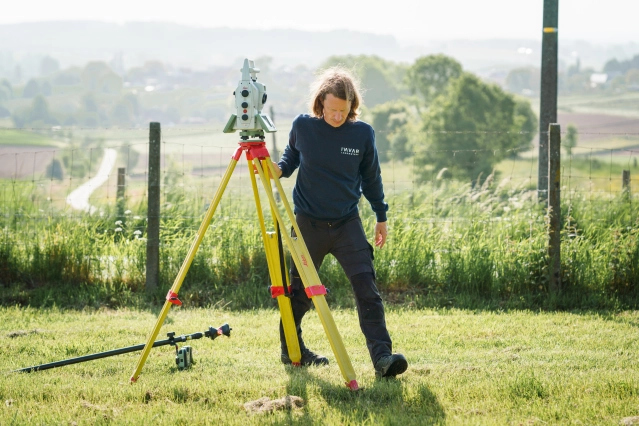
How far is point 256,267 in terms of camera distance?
7.84 meters

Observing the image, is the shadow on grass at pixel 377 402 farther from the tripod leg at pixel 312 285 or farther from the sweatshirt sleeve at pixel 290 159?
the sweatshirt sleeve at pixel 290 159

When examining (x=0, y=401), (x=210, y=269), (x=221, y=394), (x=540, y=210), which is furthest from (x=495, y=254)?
(x=0, y=401)

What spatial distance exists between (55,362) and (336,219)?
206 centimetres

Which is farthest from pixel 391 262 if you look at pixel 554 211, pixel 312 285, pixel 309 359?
pixel 312 285

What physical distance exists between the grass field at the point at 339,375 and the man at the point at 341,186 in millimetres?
404

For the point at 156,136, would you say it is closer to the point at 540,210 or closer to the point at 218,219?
the point at 218,219

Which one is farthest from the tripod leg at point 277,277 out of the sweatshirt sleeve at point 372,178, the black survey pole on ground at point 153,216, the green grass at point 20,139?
the green grass at point 20,139

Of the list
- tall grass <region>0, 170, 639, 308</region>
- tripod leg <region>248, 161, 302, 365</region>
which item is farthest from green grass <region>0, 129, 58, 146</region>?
tripod leg <region>248, 161, 302, 365</region>

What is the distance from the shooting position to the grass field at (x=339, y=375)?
3973mm

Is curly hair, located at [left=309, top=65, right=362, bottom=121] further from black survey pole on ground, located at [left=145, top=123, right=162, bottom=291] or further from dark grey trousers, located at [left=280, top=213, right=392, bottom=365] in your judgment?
black survey pole on ground, located at [left=145, top=123, right=162, bottom=291]

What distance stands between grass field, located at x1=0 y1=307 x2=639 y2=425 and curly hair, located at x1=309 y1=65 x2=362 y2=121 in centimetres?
167

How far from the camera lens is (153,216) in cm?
780

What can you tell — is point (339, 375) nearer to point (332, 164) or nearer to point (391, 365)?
point (391, 365)

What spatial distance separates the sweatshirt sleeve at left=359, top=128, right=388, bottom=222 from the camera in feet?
15.5
